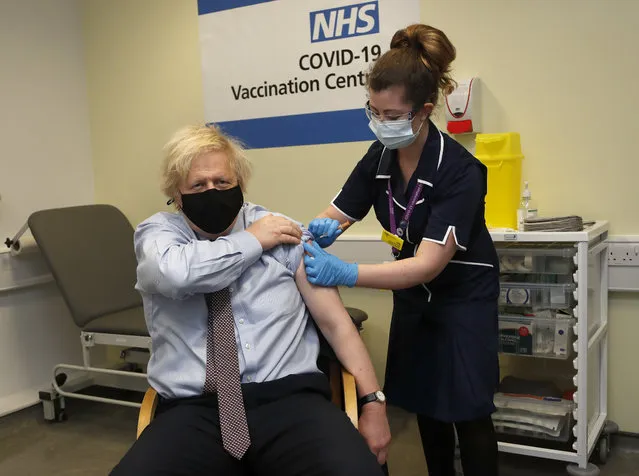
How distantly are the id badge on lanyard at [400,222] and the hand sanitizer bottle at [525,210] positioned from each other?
0.75 m

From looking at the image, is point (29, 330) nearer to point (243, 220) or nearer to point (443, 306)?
point (243, 220)

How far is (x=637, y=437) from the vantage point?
2.60 meters

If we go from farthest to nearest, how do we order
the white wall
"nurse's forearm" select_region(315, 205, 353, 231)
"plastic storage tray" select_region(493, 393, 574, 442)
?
the white wall < "plastic storage tray" select_region(493, 393, 574, 442) < "nurse's forearm" select_region(315, 205, 353, 231)

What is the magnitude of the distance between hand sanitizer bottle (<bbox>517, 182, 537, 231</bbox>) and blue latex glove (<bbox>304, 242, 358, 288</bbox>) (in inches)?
38.0

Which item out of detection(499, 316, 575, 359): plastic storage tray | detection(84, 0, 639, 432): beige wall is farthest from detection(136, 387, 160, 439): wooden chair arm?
detection(84, 0, 639, 432): beige wall

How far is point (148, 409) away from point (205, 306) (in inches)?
11.5

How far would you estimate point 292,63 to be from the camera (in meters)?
3.10

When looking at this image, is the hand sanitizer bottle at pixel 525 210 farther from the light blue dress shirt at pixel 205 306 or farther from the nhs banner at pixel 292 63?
the light blue dress shirt at pixel 205 306

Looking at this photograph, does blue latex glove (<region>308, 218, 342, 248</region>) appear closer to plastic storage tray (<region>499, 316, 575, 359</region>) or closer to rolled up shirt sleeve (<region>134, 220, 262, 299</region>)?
rolled up shirt sleeve (<region>134, 220, 262, 299</region>)

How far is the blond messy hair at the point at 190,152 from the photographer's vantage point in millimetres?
1687

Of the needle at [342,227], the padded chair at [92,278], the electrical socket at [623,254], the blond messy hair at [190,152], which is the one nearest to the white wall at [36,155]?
the padded chair at [92,278]

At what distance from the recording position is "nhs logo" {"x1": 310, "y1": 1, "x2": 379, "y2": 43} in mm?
2855

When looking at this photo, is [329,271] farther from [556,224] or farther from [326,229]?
[556,224]

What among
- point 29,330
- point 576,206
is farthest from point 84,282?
point 576,206
